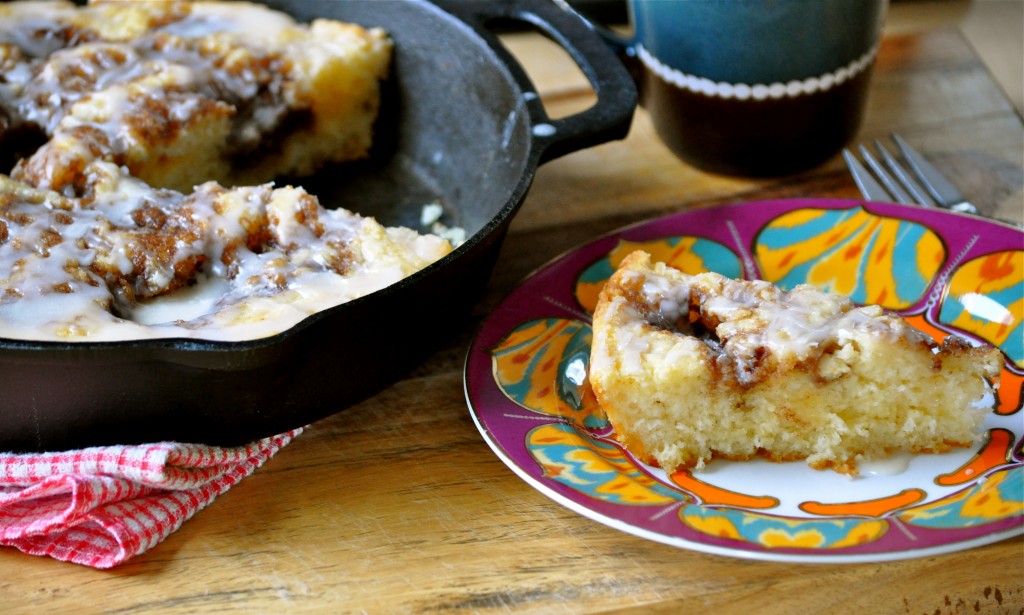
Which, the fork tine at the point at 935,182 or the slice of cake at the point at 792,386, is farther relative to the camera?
the fork tine at the point at 935,182

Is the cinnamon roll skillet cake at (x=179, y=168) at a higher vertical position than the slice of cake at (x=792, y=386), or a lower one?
higher

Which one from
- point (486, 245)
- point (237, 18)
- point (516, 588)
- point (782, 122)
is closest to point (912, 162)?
point (782, 122)

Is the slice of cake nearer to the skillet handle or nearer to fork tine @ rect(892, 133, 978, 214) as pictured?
the skillet handle

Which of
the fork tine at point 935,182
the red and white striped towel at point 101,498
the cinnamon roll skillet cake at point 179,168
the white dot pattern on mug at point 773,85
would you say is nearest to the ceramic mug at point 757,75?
the white dot pattern on mug at point 773,85

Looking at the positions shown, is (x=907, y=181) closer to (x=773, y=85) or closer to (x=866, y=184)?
(x=866, y=184)

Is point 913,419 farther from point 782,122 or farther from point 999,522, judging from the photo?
point 782,122

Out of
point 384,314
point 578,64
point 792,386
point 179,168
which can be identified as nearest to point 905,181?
point 578,64

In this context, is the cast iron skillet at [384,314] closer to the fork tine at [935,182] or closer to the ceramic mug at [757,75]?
the ceramic mug at [757,75]
